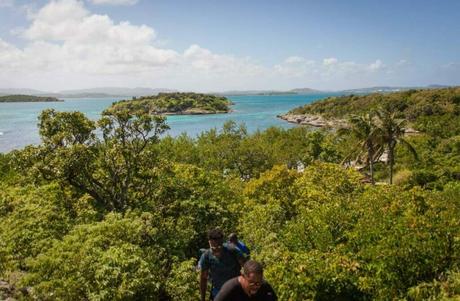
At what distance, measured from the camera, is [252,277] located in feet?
17.8

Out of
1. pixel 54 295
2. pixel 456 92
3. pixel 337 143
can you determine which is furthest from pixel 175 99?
pixel 54 295

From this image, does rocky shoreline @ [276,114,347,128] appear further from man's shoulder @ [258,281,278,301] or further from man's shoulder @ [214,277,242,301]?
man's shoulder @ [214,277,242,301]

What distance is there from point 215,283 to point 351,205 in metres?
10.3

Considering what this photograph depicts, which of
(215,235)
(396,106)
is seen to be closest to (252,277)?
(215,235)

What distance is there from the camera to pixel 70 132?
21203mm

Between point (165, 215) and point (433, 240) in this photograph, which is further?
point (165, 215)

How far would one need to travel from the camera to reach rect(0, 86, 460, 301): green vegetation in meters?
10.9

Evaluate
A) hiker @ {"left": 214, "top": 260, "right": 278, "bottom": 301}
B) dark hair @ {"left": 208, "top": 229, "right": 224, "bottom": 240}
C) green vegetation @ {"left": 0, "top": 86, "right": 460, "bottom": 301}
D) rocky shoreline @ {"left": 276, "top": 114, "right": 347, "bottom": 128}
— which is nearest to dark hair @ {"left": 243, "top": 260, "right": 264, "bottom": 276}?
hiker @ {"left": 214, "top": 260, "right": 278, "bottom": 301}

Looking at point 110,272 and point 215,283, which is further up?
point 215,283

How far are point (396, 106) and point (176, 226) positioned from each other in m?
113

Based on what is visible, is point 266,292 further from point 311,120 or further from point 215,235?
point 311,120

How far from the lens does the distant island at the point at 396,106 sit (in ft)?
340

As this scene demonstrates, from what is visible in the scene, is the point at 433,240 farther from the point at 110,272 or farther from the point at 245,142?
the point at 245,142

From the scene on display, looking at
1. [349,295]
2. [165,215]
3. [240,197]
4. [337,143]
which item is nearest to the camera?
[349,295]
